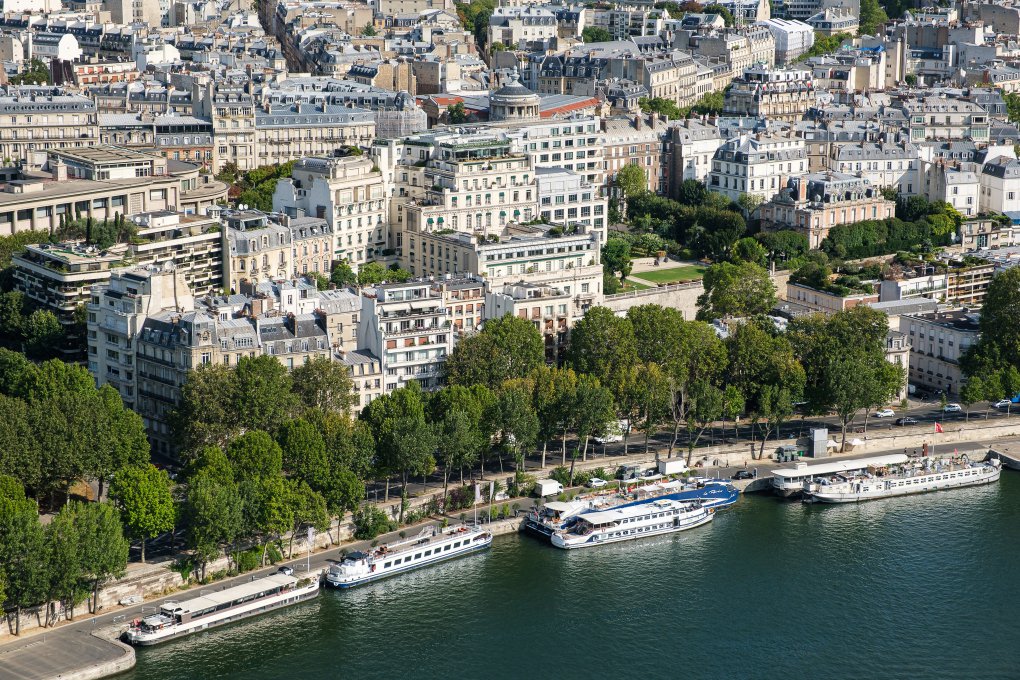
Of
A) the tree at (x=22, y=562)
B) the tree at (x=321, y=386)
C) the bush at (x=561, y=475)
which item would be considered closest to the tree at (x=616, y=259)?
the bush at (x=561, y=475)

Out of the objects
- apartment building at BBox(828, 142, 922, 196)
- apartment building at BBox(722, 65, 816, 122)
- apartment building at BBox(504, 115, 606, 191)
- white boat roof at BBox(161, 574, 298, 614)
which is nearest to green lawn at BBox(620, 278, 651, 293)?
apartment building at BBox(504, 115, 606, 191)

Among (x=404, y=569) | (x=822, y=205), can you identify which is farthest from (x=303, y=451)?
(x=822, y=205)

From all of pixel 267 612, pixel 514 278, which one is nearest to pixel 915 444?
pixel 514 278

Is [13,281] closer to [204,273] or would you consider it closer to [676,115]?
[204,273]

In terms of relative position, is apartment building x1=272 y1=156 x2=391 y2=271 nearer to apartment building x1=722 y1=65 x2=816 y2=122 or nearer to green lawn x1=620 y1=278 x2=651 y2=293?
green lawn x1=620 y1=278 x2=651 y2=293

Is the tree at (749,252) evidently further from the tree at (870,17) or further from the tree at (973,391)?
the tree at (870,17)

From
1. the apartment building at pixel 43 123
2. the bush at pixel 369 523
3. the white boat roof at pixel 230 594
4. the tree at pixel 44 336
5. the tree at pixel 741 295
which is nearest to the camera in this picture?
the white boat roof at pixel 230 594

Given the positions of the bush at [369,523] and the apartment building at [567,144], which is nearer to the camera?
the bush at [369,523]
